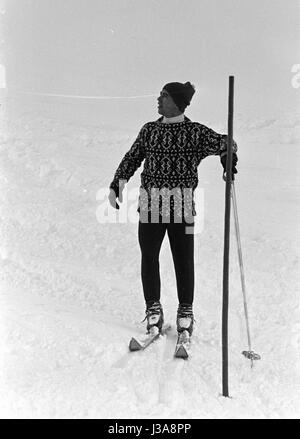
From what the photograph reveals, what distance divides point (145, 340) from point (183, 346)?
0.25 m

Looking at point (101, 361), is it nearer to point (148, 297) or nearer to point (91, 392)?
point (91, 392)

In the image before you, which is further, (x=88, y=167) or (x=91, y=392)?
(x=88, y=167)

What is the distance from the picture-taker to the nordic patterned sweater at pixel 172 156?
318cm

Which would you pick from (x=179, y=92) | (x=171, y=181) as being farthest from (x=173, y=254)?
(x=179, y=92)

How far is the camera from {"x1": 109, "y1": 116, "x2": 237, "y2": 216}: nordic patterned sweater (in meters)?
3.18

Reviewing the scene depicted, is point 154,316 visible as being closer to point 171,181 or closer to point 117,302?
point 117,302

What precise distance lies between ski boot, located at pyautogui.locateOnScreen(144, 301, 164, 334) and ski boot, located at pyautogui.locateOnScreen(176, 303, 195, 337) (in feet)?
0.42

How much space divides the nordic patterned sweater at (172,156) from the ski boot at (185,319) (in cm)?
65

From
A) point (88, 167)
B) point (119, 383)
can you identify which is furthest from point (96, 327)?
point (88, 167)

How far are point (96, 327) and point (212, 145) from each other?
1419 mm

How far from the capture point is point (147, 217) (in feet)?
11.1

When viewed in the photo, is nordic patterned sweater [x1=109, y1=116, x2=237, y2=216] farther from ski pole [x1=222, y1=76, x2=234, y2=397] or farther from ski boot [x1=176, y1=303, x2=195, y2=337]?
ski boot [x1=176, y1=303, x2=195, y2=337]

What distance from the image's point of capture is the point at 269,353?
332 centimetres

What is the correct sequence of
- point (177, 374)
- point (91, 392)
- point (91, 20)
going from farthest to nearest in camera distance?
point (91, 20), point (177, 374), point (91, 392)
